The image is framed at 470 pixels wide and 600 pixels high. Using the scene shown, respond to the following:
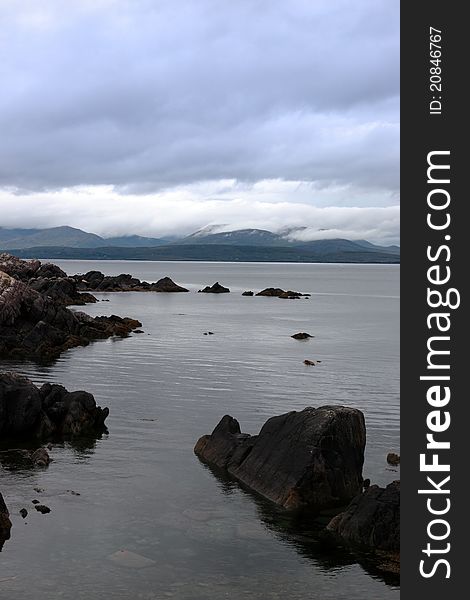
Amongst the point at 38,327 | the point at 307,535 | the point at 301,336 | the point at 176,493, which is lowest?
the point at 307,535

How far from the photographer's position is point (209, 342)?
80875 millimetres

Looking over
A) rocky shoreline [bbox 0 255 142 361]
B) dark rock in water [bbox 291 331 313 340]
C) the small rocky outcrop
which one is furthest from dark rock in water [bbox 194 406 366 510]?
the small rocky outcrop

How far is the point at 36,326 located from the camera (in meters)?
71.4

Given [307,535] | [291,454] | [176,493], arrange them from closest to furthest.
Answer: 1. [307,535]
2. [291,454]
3. [176,493]

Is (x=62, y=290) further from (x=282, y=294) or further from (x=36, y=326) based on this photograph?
(x=282, y=294)

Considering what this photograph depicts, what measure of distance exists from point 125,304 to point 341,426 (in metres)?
113

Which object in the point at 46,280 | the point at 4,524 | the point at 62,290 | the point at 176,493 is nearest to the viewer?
the point at 4,524

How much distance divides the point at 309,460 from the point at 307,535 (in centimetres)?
334

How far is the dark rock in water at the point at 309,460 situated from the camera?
93.5 ft

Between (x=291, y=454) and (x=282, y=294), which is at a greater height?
(x=282, y=294)

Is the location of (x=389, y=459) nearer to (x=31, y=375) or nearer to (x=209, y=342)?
(x=31, y=375)

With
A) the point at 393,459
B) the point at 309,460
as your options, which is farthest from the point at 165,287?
the point at 309,460

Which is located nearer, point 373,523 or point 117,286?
point 373,523

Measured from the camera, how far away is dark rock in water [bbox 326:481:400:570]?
2431 centimetres
